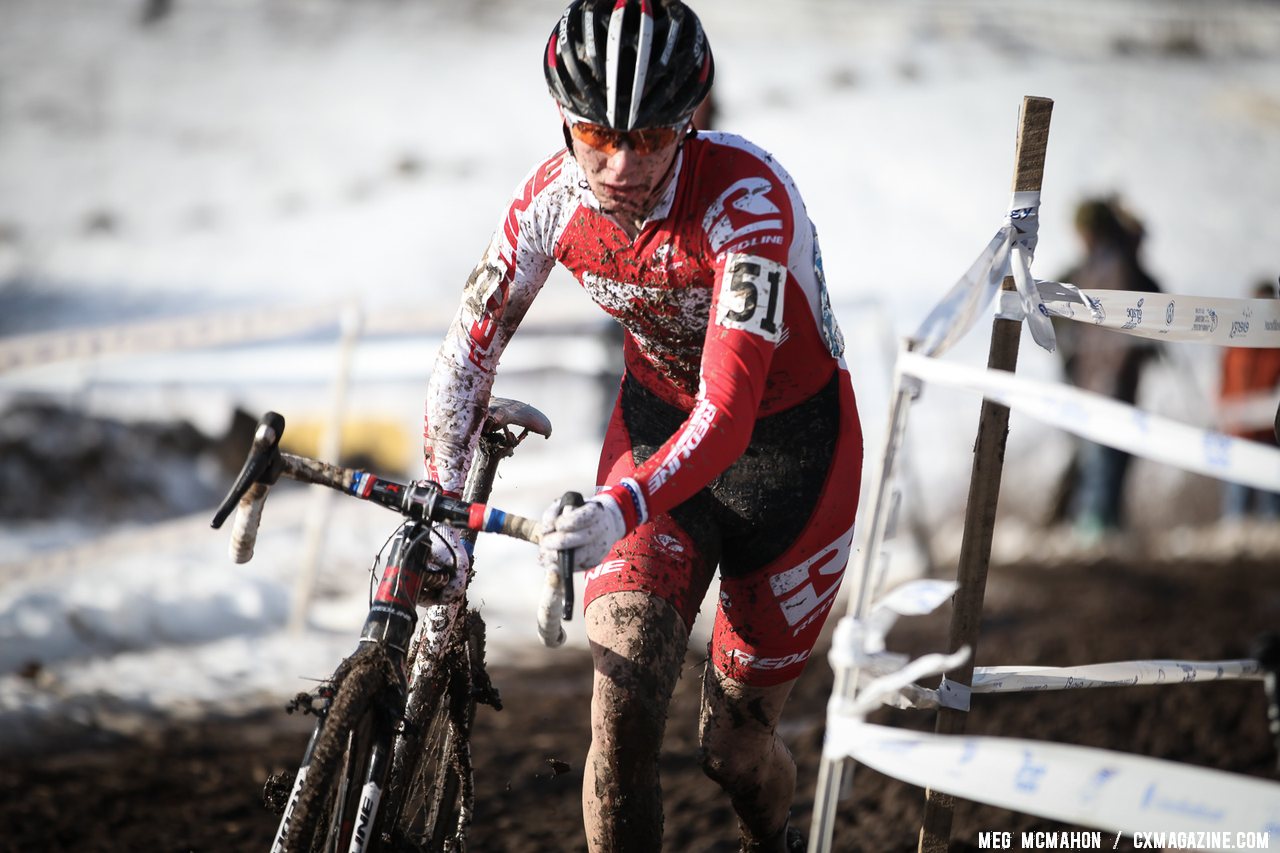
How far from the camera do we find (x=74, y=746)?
19.1ft

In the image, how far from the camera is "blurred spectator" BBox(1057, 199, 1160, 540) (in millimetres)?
10242

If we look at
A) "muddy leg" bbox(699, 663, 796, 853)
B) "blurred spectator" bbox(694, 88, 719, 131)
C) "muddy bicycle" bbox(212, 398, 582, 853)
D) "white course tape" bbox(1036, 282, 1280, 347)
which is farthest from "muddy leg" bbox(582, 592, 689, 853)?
"blurred spectator" bbox(694, 88, 719, 131)

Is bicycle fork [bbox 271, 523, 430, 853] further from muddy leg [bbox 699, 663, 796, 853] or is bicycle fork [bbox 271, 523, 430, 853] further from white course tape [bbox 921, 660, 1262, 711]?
white course tape [bbox 921, 660, 1262, 711]

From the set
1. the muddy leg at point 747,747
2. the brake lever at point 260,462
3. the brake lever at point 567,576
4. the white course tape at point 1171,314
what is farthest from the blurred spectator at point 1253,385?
the brake lever at point 260,462

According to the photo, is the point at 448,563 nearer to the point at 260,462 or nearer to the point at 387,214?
the point at 260,462

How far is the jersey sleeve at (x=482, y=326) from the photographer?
347cm

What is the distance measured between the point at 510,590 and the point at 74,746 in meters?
3.85

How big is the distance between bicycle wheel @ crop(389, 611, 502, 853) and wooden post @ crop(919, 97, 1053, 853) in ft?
4.43

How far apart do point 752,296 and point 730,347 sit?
0.15 metres

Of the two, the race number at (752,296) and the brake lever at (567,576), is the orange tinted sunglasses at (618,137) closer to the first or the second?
the race number at (752,296)

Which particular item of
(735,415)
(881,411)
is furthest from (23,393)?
(735,415)

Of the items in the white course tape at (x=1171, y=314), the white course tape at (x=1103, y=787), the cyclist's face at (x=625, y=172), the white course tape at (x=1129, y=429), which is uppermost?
the white course tape at (x=1171, y=314)

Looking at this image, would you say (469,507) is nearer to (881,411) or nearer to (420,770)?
(420,770)

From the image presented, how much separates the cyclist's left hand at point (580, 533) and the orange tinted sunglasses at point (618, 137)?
924 millimetres
